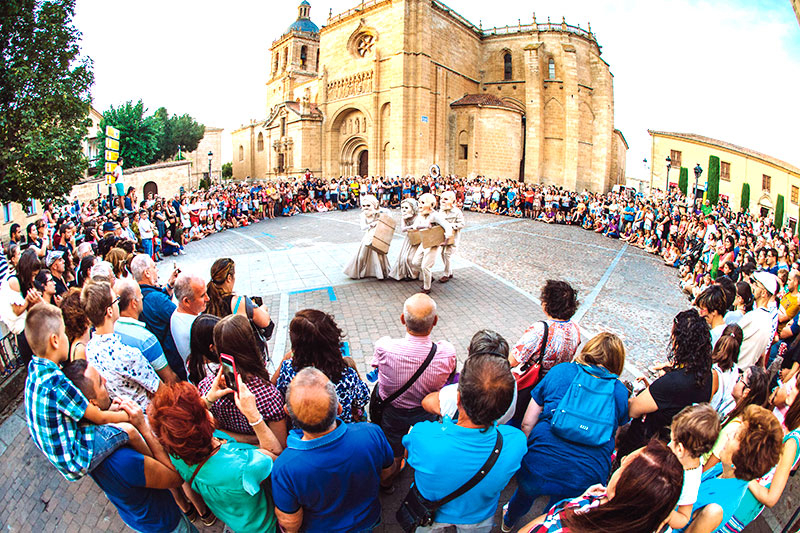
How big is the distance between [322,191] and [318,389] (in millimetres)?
24313

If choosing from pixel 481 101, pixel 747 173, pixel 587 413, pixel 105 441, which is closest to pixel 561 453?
pixel 587 413

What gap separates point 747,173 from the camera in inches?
1415

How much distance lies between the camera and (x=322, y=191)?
2567cm

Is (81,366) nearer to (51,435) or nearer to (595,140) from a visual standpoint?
(51,435)

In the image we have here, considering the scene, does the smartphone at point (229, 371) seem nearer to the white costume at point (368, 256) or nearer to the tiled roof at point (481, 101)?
the white costume at point (368, 256)

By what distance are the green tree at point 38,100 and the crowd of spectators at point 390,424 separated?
1129cm

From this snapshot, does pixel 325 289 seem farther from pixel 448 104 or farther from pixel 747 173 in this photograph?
pixel 747 173

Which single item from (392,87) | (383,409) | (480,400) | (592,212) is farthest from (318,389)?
(392,87)

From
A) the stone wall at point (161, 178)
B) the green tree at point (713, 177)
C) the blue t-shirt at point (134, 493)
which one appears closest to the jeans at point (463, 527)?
the blue t-shirt at point (134, 493)

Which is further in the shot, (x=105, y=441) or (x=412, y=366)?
(x=412, y=366)

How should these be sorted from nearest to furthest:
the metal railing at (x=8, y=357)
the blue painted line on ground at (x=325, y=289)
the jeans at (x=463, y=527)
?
the jeans at (x=463, y=527) < the metal railing at (x=8, y=357) < the blue painted line on ground at (x=325, y=289)

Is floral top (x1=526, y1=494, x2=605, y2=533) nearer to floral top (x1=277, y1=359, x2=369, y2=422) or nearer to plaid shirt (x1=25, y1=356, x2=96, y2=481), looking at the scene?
floral top (x1=277, y1=359, x2=369, y2=422)

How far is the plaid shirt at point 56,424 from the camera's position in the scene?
89.2 inches

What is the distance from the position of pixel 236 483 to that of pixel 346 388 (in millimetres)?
931
